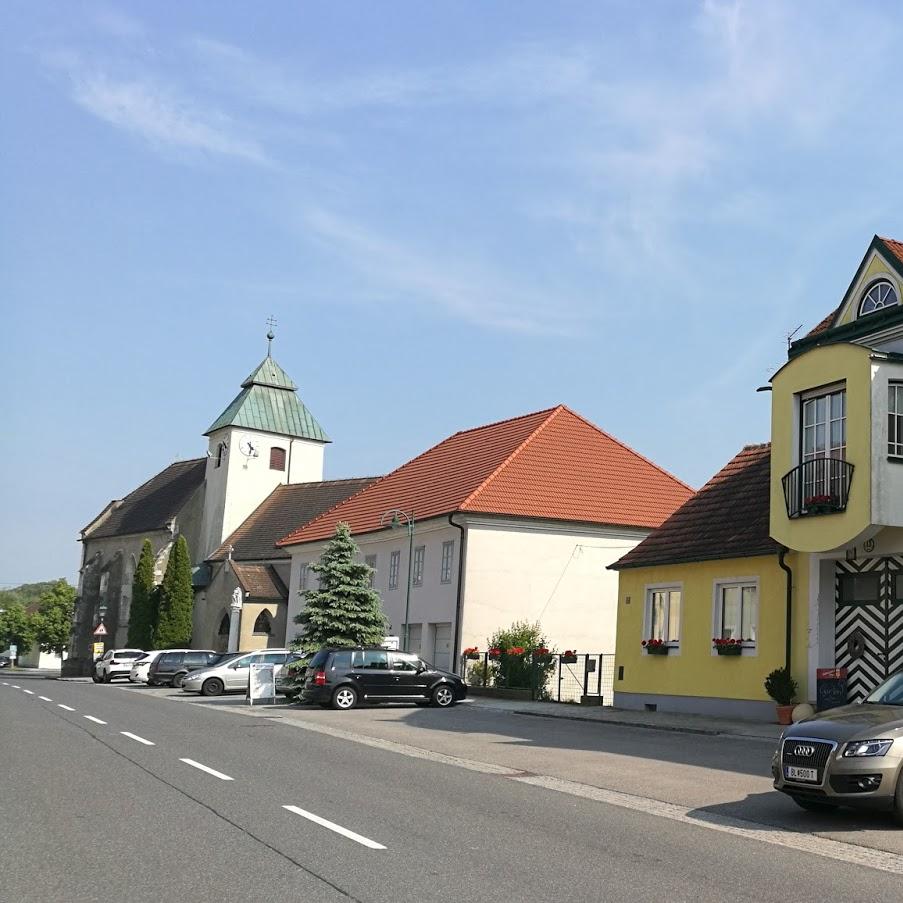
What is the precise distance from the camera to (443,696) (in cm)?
2875

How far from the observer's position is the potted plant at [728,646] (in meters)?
23.9

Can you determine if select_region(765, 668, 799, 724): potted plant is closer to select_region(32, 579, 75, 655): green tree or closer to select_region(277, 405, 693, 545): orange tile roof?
select_region(277, 405, 693, 545): orange tile roof

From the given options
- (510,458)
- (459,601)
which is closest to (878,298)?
(459,601)

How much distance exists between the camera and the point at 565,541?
3881 centimetres

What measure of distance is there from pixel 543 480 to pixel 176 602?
3391 centimetres

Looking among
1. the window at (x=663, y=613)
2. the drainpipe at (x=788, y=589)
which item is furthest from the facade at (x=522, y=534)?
the drainpipe at (x=788, y=589)

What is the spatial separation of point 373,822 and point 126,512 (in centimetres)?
7716

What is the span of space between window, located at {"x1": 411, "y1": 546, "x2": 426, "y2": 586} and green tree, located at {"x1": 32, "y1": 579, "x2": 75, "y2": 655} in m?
76.7

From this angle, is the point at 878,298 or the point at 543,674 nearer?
the point at 878,298

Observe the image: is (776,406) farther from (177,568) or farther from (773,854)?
(177,568)

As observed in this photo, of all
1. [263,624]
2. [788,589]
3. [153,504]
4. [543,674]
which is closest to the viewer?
[788,589]

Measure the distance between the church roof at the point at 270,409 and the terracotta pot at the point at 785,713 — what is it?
186 ft

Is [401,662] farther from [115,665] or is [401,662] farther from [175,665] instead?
[115,665]

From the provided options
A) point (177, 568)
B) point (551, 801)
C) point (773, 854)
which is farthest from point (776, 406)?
point (177, 568)
